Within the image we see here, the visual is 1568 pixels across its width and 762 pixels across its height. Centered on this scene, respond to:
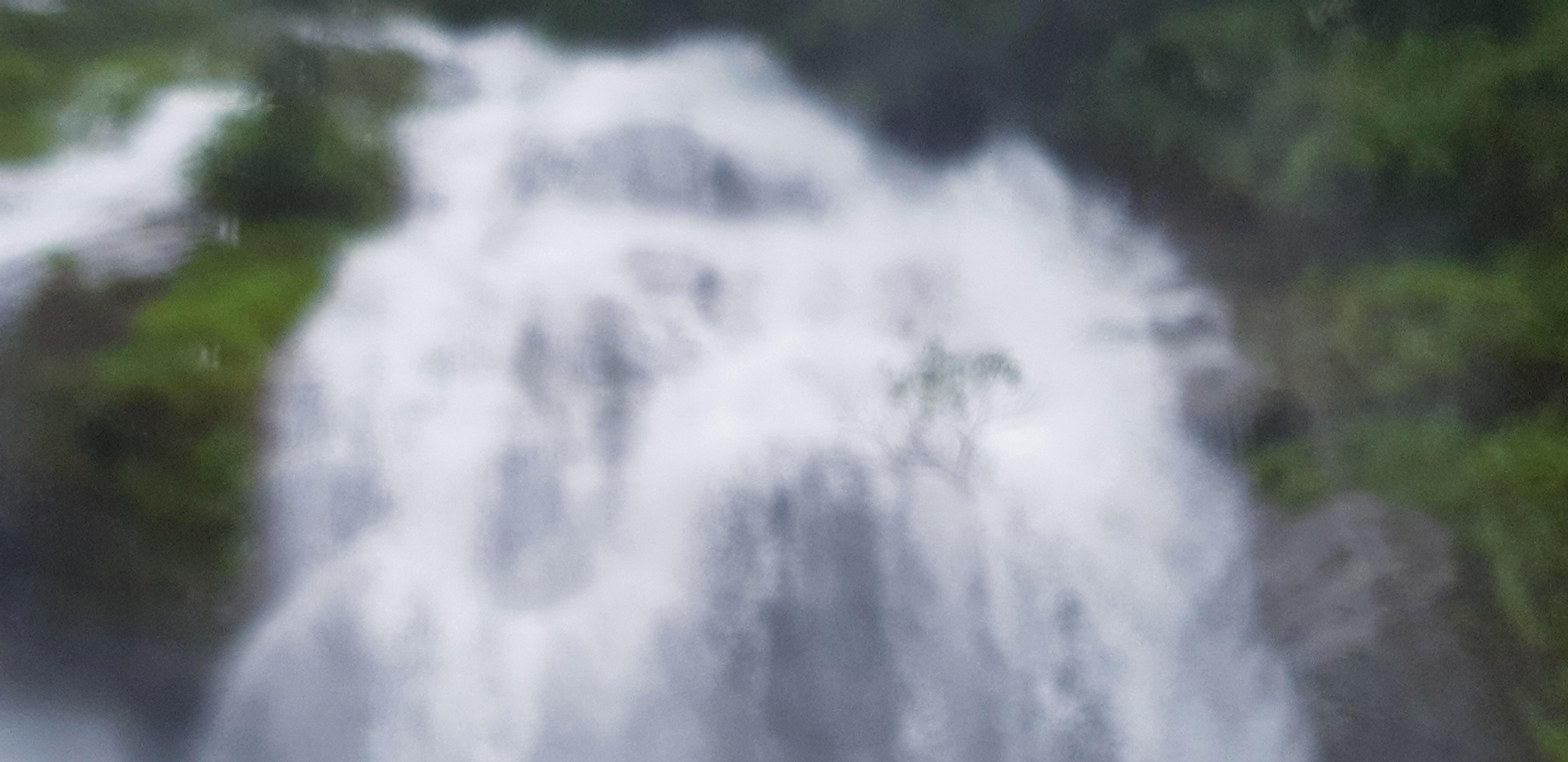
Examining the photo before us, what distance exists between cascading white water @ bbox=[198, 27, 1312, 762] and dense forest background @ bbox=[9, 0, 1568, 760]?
0.61 m

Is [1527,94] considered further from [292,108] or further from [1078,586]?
[292,108]

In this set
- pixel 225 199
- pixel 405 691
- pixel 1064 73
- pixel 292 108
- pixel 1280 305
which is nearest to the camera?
pixel 405 691

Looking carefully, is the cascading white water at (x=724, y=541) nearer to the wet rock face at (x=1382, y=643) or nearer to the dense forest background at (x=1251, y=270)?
the wet rock face at (x=1382, y=643)

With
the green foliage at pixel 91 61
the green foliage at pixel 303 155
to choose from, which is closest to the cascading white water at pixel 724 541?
the green foliage at pixel 303 155

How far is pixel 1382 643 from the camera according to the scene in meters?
6.65

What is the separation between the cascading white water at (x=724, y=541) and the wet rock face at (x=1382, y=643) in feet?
1.04

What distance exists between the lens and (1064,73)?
1239 centimetres

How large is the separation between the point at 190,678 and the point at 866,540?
5142 mm

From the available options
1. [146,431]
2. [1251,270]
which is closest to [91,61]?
[146,431]

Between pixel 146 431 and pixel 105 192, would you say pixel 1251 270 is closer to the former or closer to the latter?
pixel 146 431

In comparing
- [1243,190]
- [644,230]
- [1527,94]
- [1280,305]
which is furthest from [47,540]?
[1527,94]

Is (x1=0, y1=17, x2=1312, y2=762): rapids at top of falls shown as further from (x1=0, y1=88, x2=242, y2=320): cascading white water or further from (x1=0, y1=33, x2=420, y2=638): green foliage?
(x1=0, y1=33, x2=420, y2=638): green foliage

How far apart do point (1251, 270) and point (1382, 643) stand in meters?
4.17

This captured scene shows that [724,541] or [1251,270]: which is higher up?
[1251,270]
